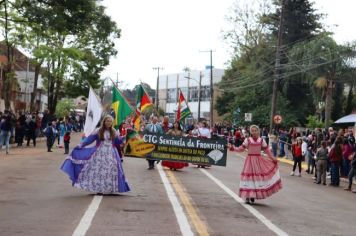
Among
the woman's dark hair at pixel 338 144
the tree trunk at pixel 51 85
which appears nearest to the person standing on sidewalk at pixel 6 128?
the woman's dark hair at pixel 338 144

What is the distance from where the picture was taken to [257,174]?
13305 mm

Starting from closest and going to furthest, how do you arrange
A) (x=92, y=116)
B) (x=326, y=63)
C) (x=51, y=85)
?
(x=92, y=116), (x=326, y=63), (x=51, y=85)

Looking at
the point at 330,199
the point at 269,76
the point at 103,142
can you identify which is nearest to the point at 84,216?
the point at 103,142

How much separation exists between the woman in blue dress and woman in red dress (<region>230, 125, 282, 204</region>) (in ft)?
8.59

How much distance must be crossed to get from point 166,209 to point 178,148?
4.52 metres

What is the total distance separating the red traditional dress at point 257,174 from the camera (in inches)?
524

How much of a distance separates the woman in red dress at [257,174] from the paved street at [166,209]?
1.03ft

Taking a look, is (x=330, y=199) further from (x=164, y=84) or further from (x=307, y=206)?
(x=164, y=84)

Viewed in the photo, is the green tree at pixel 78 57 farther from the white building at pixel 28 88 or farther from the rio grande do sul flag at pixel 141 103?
the rio grande do sul flag at pixel 141 103

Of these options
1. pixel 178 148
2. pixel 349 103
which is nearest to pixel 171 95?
pixel 349 103

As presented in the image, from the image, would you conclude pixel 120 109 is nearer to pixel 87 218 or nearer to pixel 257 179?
Result: pixel 257 179

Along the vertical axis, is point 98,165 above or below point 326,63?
below

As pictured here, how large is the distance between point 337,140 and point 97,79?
122 ft

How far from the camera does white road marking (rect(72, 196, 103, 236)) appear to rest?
29.7 ft
